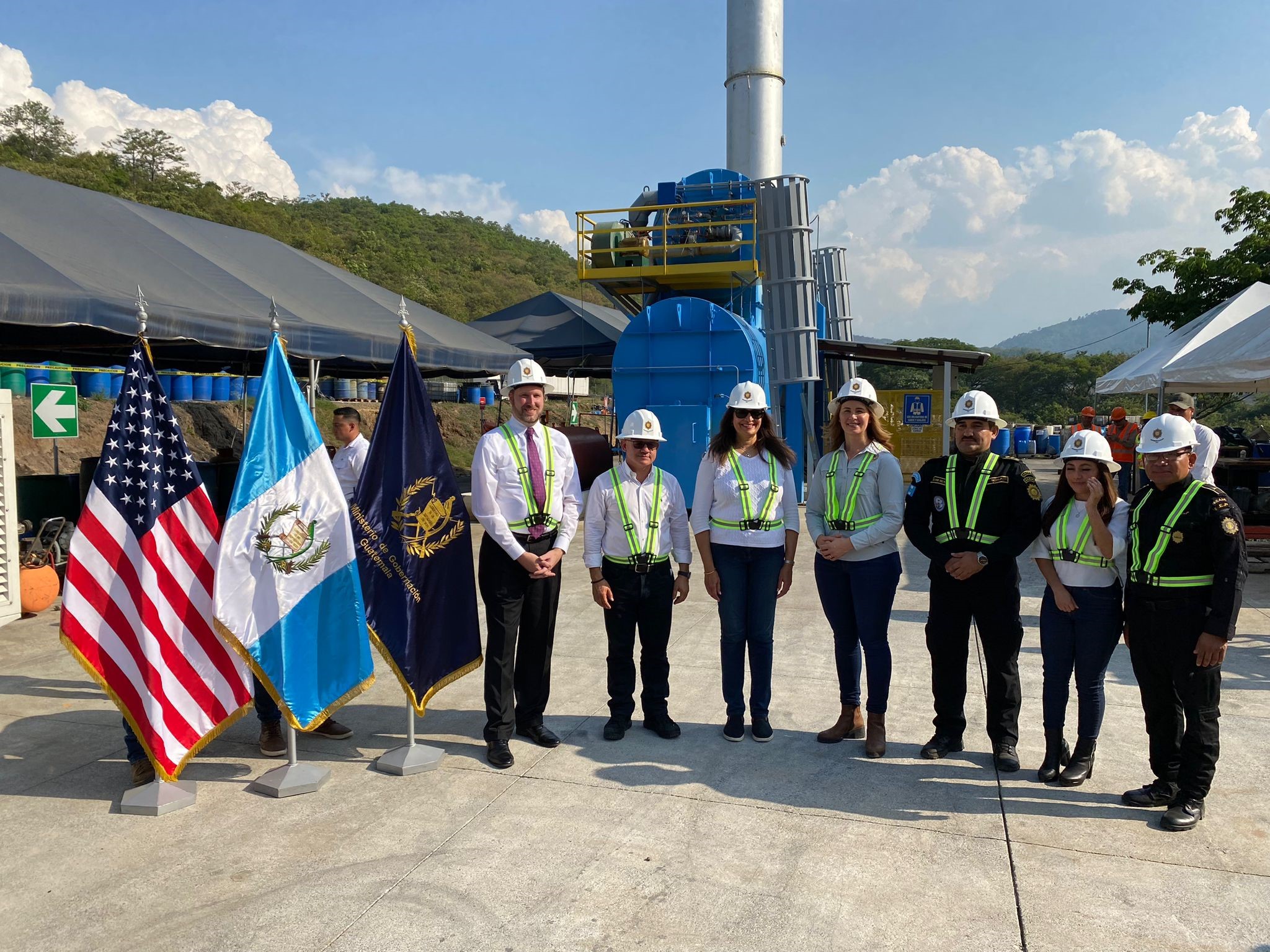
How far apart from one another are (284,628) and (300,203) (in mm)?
79187

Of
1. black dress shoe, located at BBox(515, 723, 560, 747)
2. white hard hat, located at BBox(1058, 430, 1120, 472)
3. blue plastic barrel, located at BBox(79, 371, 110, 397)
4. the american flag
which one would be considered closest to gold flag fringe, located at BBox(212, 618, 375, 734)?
the american flag

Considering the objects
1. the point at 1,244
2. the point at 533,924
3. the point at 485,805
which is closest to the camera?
the point at 533,924

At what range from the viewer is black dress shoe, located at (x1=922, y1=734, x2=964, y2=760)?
4.69 metres

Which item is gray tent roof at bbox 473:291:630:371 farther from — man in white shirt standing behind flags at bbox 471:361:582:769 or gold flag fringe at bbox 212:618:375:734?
gold flag fringe at bbox 212:618:375:734

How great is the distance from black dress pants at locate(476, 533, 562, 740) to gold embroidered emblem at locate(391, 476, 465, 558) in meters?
0.24

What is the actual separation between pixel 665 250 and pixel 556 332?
402cm

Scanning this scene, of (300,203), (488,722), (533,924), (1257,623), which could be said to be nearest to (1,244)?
(488,722)

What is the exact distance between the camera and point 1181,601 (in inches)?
152

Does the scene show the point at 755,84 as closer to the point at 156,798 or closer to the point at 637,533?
the point at 637,533

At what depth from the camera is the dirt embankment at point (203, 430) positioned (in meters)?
17.5

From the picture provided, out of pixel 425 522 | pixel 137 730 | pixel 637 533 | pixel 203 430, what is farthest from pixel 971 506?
pixel 203 430

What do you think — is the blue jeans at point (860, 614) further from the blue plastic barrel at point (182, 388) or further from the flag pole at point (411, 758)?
the blue plastic barrel at point (182, 388)

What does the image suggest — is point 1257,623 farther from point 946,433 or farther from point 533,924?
point 946,433

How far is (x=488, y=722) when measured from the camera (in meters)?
4.79
